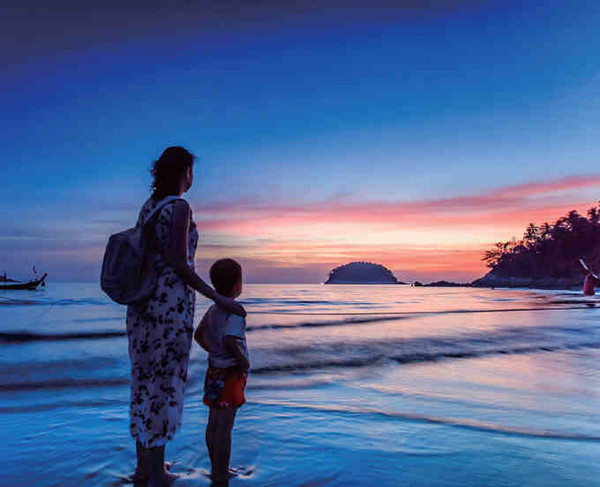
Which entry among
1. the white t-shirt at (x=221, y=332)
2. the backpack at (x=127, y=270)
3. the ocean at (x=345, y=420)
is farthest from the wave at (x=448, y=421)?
the backpack at (x=127, y=270)

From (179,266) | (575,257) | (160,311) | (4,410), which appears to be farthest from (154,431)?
(575,257)

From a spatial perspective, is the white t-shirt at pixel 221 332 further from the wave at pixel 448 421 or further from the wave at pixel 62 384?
the wave at pixel 62 384

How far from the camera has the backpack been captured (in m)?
2.43

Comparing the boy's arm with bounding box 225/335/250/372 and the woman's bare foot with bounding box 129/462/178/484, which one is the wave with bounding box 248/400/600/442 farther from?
the boy's arm with bounding box 225/335/250/372

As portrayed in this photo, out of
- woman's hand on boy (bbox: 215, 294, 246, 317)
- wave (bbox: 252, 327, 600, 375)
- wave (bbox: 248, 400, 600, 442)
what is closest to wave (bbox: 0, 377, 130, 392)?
wave (bbox: 252, 327, 600, 375)

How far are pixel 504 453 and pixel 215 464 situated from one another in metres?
2.07

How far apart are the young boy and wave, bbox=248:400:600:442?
1845 mm

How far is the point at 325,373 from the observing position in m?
6.48

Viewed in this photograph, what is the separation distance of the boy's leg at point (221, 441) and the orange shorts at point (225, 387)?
0.17ft

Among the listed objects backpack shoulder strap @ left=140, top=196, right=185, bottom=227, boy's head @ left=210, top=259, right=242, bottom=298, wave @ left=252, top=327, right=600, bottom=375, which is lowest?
wave @ left=252, top=327, right=600, bottom=375

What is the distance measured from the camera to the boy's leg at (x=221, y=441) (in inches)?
104

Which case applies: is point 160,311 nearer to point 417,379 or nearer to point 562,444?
point 562,444

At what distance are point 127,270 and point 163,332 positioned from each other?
402 mm

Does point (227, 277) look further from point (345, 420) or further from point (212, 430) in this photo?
point (345, 420)
